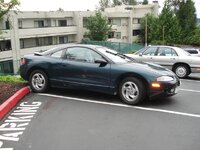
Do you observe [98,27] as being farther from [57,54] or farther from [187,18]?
[57,54]

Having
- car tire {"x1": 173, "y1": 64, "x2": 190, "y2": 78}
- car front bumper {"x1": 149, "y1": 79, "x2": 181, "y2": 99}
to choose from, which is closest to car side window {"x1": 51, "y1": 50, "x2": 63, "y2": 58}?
car front bumper {"x1": 149, "y1": 79, "x2": 181, "y2": 99}

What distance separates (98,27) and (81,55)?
40054 mm

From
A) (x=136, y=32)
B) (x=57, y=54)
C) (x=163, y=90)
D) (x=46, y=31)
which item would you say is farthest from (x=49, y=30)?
(x=163, y=90)

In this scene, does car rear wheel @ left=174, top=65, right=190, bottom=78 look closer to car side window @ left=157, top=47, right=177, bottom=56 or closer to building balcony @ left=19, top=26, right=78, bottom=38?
car side window @ left=157, top=47, right=177, bottom=56

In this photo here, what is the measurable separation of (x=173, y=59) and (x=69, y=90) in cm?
616

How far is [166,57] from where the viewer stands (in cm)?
1403

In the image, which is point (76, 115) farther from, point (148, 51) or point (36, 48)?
point (36, 48)

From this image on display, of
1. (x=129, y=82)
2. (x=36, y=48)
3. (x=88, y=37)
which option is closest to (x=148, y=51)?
(x=129, y=82)

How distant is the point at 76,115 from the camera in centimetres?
689

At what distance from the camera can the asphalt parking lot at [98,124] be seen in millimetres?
5301

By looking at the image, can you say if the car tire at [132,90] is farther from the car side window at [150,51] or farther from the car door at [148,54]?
the car side window at [150,51]

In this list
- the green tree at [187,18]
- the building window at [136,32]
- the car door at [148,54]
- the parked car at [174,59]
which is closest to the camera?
the parked car at [174,59]

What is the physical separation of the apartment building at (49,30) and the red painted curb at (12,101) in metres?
25.8

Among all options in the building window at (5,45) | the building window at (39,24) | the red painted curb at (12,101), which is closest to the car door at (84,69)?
the red painted curb at (12,101)
